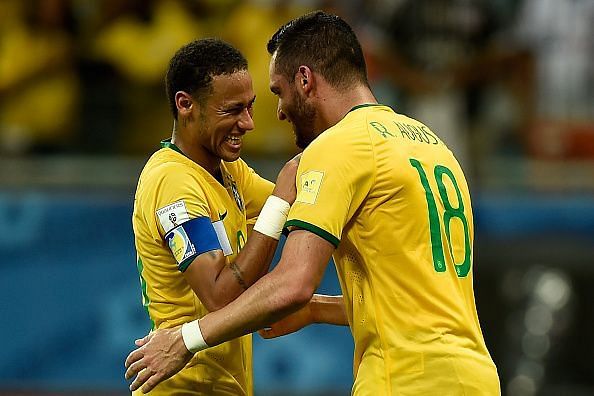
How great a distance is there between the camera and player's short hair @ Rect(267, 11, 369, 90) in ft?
15.6

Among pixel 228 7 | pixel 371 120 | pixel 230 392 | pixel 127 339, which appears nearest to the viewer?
pixel 371 120

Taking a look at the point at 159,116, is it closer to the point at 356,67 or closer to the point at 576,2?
the point at 576,2

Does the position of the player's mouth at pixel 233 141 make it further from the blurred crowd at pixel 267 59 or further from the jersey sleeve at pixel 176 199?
the blurred crowd at pixel 267 59

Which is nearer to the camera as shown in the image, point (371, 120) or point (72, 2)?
point (371, 120)

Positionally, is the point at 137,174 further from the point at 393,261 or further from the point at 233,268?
the point at 393,261

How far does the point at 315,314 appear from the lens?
537 centimetres

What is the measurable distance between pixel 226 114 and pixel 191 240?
605 mm

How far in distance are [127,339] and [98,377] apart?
1.30ft

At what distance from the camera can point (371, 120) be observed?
15.2 ft

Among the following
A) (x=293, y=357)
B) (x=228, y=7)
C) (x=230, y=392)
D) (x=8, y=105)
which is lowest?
(x=293, y=357)

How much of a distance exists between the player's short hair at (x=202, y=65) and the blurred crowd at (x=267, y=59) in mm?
4401

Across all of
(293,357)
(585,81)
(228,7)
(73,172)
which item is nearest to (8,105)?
(73,172)

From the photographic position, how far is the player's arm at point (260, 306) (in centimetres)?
434

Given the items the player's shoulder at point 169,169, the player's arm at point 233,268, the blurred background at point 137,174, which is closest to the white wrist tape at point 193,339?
the player's arm at point 233,268
